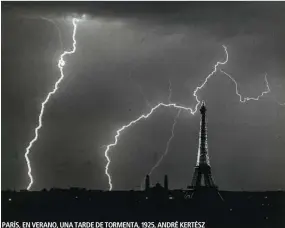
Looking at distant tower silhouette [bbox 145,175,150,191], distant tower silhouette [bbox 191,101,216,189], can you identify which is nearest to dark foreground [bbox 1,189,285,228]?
distant tower silhouette [bbox 145,175,150,191]

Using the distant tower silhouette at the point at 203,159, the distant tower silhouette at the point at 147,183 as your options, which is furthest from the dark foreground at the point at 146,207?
the distant tower silhouette at the point at 203,159

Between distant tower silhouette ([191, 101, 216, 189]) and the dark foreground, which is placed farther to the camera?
distant tower silhouette ([191, 101, 216, 189])

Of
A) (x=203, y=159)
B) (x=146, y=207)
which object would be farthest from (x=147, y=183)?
(x=203, y=159)

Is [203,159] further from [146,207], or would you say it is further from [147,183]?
[146,207]

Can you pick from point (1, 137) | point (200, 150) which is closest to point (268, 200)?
point (200, 150)

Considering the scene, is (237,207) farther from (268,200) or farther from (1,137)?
(1,137)

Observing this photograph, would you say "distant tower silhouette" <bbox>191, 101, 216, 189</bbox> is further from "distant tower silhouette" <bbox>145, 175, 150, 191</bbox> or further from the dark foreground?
"distant tower silhouette" <bbox>145, 175, 150, 191</bbox>

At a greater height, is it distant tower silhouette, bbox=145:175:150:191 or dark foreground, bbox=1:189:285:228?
distant tower silhouette, bbox=145:175:150:191

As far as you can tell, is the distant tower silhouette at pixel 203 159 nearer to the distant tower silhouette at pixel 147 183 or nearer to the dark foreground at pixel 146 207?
the dark foreground at pixel 146 207
